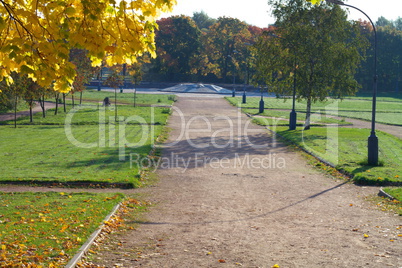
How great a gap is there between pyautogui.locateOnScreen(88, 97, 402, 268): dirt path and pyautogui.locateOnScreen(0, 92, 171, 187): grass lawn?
1.94 meters

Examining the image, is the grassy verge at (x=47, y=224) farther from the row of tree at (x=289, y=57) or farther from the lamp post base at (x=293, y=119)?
the lamp post base at (x=293, y=119)

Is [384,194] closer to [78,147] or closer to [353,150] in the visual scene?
[353,150]

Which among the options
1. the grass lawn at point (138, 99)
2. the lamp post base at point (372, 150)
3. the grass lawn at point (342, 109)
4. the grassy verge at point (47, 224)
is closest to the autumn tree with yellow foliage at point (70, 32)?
the grassy verge at point (47, 224)

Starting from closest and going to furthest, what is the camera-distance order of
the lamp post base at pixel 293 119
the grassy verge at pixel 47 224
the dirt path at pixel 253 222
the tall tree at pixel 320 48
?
1. the grassy verge at pixel 47 224
2. the dirt path at pixel 253 222
3. the tall tree at pixel 320 48
4. the lamp post base at pixel 293 119

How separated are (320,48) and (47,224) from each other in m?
21.9

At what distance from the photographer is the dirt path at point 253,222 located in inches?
320

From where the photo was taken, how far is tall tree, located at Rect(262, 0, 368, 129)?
90.3ft

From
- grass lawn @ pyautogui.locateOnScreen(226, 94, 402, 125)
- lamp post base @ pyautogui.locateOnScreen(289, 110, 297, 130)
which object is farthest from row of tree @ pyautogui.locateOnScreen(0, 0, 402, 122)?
grass lawn @ pyautogui.locateOnScreen(226, 94, 402, 125)

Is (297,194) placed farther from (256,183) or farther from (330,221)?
(330,221)

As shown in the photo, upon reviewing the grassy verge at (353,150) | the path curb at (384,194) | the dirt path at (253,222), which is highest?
the grassy verge at (353,150)

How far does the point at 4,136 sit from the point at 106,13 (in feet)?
60.1

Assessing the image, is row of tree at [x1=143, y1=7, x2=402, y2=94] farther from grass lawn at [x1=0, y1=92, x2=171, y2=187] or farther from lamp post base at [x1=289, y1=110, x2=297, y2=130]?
lamp post base at [x1=289, y1=110, x2=297, y2=130]

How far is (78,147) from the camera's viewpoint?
832 inches

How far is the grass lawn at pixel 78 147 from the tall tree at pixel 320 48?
9448 mm
